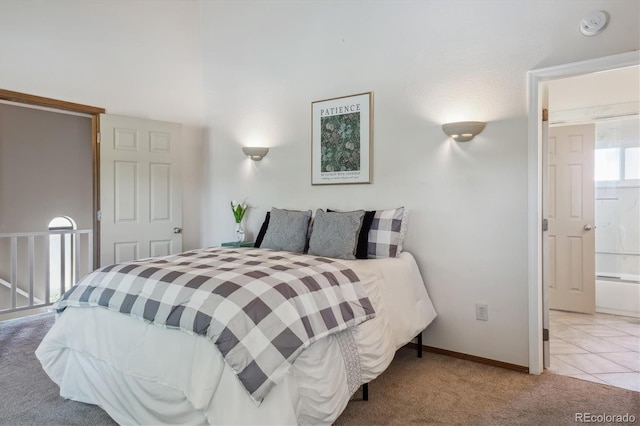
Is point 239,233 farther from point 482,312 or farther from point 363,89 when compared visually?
point 482,312

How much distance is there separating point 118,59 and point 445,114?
333 cm

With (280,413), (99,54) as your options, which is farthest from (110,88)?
(280,413)

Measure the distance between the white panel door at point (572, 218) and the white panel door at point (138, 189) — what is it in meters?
4.11

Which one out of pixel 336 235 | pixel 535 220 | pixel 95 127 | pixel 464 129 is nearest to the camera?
pixel 535 220

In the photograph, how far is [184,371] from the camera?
159cm

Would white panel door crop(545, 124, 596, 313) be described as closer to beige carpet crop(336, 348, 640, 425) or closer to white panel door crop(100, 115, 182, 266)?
beige carpet crop(336, 348, 640, 425)

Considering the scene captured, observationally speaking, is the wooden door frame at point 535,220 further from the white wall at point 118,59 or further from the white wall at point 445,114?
the white wall at point 118,59

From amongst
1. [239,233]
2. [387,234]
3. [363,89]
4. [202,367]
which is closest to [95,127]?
[239,233]

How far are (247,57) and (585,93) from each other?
3.60 meters

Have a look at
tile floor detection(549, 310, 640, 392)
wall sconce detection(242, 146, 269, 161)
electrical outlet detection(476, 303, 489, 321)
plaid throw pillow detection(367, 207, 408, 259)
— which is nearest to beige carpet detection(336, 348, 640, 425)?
tile floor detection(549, 310, 640, 392)

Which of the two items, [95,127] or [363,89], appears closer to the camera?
[363,89]

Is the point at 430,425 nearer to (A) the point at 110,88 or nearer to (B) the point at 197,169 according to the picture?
(B) the point at 197,169

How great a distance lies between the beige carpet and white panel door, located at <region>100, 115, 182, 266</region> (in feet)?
9.33

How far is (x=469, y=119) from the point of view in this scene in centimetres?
276
